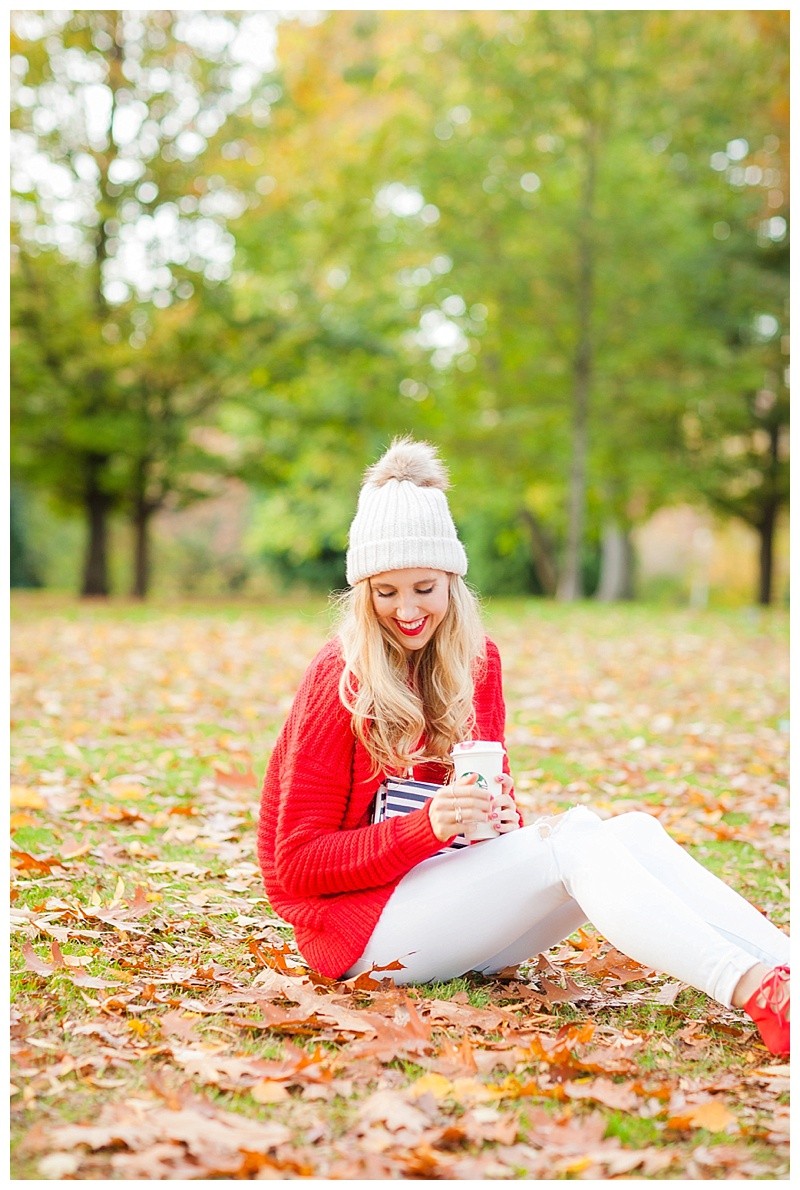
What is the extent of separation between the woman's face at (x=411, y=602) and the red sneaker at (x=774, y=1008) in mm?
1158

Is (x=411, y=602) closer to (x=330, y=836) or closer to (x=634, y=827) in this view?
(x=330, y=836)

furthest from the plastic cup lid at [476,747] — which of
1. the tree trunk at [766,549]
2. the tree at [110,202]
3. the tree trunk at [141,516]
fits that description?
the tree trunk at [766,549]

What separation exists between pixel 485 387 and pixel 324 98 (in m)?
4.81

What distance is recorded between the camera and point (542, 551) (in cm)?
2230

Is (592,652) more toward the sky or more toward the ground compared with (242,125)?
more toward the ground

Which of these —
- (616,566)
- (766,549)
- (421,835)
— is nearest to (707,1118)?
(421,835)

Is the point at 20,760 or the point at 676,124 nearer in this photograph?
the point at 20,760

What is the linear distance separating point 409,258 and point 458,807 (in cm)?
1683

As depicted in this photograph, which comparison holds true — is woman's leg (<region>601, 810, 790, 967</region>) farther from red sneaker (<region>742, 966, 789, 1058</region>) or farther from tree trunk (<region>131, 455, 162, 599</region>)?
tree trunk (<region>131, 455, 162, 599</region>)

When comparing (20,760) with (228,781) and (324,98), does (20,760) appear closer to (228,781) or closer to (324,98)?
(228,781)

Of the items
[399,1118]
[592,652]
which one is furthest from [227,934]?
[592,652]

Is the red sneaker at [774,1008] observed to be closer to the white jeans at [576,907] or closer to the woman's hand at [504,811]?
the white jeans at [576,907]

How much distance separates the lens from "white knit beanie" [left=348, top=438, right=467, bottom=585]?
3051 millimetres

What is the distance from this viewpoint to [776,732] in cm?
718
